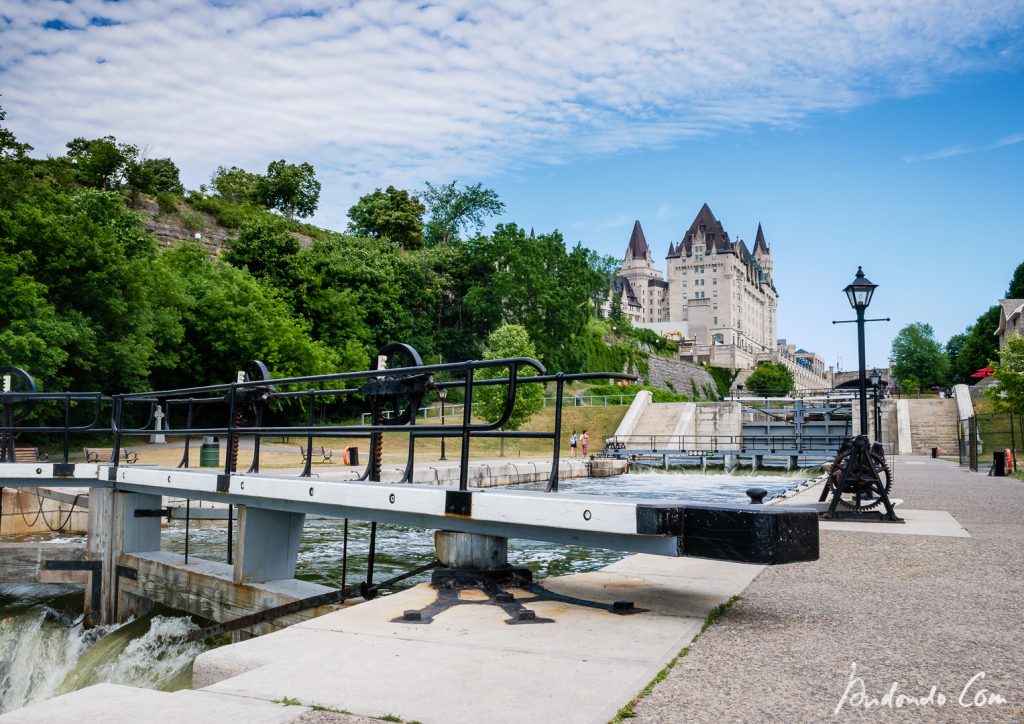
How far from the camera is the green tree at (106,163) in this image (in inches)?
2254

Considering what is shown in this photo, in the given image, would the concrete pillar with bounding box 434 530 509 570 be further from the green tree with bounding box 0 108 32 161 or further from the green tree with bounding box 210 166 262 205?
the green tree with bounding box 210 166 262 205

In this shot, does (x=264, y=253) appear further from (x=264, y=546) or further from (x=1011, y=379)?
(x=264, y=546)

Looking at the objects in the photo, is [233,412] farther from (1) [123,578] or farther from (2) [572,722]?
(2) [572,722]

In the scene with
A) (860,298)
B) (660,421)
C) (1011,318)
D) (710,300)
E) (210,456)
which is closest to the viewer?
(860,298)

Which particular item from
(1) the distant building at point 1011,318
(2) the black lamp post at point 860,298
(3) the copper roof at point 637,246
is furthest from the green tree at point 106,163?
(3) the copper roof at point 637,246

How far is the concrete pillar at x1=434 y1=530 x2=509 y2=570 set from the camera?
18.0 feet

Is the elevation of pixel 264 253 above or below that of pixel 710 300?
below

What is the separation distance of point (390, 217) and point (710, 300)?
86043 mm

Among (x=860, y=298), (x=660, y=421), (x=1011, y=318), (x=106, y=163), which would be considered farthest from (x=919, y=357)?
(x=860, y=298)

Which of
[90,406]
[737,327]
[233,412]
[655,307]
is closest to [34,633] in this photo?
[233,412]

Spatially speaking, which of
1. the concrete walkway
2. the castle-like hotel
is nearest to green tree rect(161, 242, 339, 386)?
the concrete walkway

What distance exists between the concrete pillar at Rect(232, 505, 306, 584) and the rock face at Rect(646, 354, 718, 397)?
81.9 meters

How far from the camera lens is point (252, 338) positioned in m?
36.0

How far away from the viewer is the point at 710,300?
144 metres
